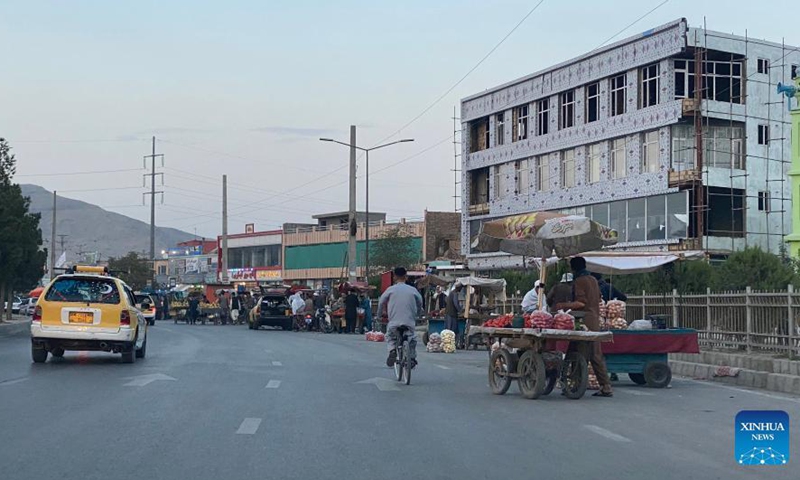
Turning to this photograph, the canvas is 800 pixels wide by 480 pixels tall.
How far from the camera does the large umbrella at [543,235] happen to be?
1780 cm

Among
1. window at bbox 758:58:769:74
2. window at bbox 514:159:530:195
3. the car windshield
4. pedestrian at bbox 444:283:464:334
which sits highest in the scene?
window at bbox 758:58:769:74

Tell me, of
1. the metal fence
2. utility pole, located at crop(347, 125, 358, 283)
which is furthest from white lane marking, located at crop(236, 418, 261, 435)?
utility pole, located at crop(347, 125, 358, 283)

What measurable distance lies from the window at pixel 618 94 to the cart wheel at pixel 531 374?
39896mm

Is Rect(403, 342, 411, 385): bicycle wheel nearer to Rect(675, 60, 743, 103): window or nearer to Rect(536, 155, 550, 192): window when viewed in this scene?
Rect(675, 60, 743, 103): window

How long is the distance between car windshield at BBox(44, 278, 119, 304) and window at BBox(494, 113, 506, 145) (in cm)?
4586

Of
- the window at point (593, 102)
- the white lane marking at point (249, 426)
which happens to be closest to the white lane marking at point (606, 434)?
the white lane marking at point (249, 426)

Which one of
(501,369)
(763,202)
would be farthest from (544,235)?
(763,202)

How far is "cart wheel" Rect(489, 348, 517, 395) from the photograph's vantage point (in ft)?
53.6

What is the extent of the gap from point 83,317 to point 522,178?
148ft

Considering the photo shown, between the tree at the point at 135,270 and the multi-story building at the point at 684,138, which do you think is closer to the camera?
the multi-story building at the point at 684,138

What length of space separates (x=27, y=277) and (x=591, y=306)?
45.6m

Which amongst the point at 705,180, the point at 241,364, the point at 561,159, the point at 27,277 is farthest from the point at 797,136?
the point at 27,277

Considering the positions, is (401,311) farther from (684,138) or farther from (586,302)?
(684,138)

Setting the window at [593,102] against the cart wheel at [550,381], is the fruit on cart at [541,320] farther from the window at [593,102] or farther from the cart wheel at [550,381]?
the window at [593,102]
